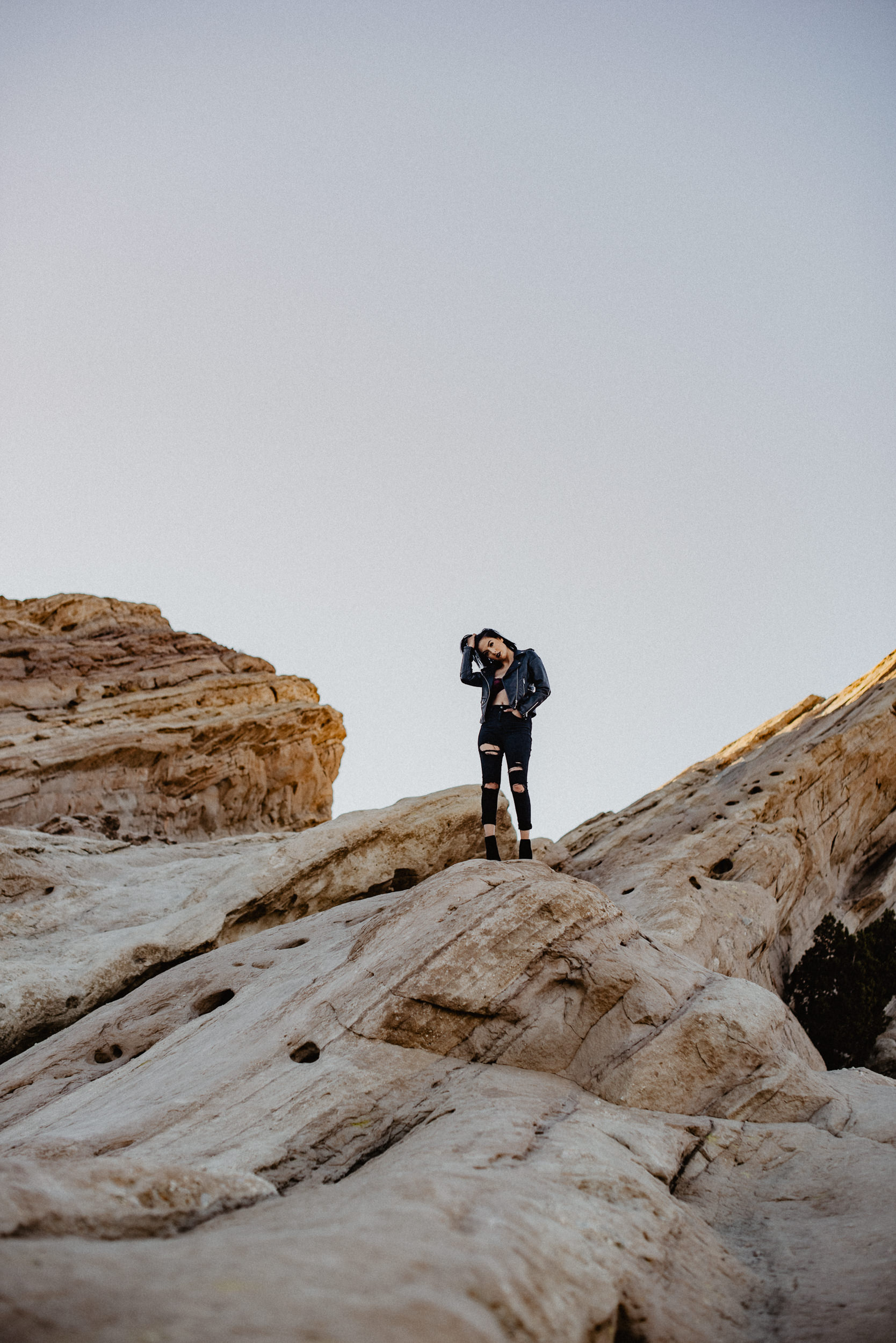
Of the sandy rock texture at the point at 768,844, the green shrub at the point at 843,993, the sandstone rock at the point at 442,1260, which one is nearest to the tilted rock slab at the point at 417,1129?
the sandstone rock at the point at 442,1260

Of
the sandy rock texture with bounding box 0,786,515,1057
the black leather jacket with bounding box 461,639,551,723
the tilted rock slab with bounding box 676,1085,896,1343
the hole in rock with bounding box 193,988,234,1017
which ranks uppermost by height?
the black leather jacket with bounding box 461,639,551,723

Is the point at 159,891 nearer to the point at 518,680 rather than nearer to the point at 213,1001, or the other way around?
the point at 213,1001

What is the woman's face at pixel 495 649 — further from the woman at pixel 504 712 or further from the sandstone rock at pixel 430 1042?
the sandstone rock at pixel 430 1042

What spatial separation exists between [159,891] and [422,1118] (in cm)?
1182

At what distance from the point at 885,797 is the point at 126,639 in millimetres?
29986

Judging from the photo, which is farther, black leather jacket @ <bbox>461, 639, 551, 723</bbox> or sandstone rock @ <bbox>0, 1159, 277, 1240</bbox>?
black leather jacket @ <bbox>461, 639, 551, 723</bbox>

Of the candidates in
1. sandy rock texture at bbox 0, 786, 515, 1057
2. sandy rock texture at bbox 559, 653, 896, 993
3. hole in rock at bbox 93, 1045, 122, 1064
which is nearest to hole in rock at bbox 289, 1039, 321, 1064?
hole in rock at bbox 93, 1045, 122, 1064

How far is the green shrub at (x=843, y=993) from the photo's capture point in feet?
68.2

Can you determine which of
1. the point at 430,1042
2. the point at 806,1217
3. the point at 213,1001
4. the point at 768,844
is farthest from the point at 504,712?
the point at 768,844

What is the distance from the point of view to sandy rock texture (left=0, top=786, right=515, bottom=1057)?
14.2m

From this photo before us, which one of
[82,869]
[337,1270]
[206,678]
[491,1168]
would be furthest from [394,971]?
[206,678]

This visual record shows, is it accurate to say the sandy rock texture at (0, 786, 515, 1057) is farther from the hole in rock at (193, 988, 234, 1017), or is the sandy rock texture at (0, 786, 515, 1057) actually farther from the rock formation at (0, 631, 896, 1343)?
the hole in rock at (193, 988, 234, 1017)

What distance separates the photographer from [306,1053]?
8750 millimetres

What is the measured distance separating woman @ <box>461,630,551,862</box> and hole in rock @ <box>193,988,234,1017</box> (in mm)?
4036
